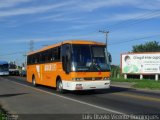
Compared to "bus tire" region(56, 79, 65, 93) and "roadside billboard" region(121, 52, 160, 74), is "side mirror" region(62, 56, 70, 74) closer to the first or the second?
"bus tire" region(56, 79, 65, 93)

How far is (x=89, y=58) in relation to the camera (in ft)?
71.8

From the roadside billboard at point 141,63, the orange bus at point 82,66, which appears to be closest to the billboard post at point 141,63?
the roadside billboard at point 141,63

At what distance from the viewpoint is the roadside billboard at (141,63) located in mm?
52344

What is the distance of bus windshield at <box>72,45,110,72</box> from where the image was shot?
21672 mm

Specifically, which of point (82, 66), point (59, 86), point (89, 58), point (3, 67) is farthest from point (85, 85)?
point (3, 67)

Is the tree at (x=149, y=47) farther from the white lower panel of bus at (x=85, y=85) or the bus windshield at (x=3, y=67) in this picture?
the white lower panel of bus at (x=85, y=85)

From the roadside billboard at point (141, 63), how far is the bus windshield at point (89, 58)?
3070 centimetres

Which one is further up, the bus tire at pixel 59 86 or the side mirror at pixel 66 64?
the side mirror at pixel 66 64

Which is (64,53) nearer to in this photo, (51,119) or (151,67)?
(51,119)

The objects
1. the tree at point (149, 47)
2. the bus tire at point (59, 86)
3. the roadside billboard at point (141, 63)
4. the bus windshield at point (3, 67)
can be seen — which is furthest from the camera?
the tree at point (149, 47)

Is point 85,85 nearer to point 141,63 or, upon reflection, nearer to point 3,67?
point 141,63

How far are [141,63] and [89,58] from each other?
3221 cm

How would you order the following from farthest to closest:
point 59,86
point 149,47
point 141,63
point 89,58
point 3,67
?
point 149,47 → point 3,67 → point 141,63 → point 59,86 → point 89,58

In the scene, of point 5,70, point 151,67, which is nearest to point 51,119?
point 151,67
